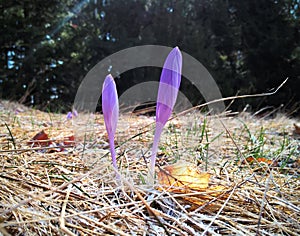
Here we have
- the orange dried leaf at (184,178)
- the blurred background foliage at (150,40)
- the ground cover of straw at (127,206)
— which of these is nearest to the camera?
the ground cover of straw at (127,206)

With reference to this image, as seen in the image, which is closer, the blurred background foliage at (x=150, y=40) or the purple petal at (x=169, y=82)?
the purple petal at (x=169, y=82)

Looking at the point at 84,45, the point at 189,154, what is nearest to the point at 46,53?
the point at 84,45

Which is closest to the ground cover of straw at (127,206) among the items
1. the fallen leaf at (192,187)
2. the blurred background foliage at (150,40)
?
the fallen leaf at (192,187)

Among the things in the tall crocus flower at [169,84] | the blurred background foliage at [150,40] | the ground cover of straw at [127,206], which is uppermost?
the blurred background foliage at [150,40]

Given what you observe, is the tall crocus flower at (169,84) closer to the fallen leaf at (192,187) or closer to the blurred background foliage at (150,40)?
the fallen leaf at (192,187)

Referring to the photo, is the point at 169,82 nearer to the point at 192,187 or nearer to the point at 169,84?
the point at 169,84

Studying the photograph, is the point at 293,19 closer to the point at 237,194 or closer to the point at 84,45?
the point at 84,45

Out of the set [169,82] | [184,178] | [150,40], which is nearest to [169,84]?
[169,82]
